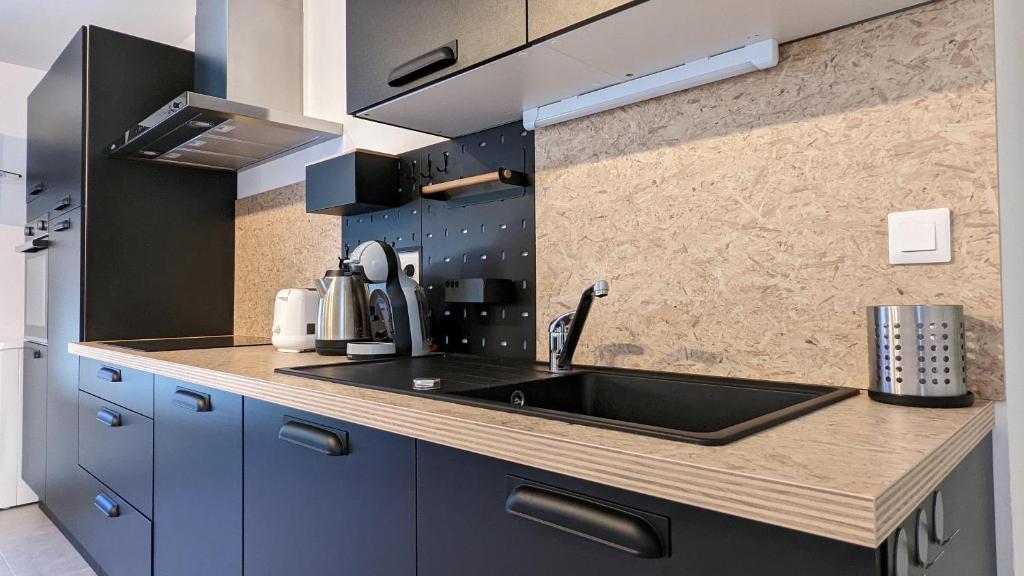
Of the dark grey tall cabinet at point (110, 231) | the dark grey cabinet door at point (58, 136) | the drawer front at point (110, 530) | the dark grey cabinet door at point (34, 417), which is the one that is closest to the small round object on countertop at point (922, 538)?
the drawer front at point (110, 530)

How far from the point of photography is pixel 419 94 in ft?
4.90

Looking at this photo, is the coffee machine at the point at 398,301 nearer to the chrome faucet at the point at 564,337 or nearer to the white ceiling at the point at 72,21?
the chrome faucet at the point at 564,337

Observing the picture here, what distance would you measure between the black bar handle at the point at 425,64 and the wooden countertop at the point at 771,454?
0.75 metres

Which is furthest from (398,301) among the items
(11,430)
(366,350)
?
(11,430)

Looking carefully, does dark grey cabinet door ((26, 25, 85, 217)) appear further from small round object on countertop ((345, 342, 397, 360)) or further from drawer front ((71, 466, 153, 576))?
small round object on countertop ((345, 342, 397, 360))

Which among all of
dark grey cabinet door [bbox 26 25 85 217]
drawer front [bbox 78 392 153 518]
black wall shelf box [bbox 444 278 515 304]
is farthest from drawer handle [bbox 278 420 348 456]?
dark grey cabinet door [bbox 26 25 85 217]

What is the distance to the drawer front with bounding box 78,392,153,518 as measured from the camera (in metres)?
1.81

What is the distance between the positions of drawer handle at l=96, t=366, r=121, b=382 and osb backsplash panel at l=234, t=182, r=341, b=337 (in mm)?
695

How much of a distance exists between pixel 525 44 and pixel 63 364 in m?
2.57

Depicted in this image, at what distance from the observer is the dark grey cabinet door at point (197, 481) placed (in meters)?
1.39

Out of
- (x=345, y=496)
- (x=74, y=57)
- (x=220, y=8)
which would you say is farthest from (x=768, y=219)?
(x=74, y=57)

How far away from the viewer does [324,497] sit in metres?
1.11

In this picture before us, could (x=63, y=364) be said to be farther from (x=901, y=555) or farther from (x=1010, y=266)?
(x=1010, y=266)

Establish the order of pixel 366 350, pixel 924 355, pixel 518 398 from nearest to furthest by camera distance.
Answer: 1. pixel 924 355
2. pixel 518 398
3. pixel 366 350
